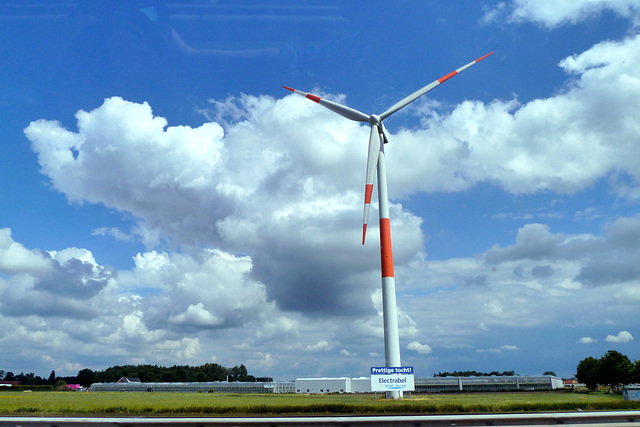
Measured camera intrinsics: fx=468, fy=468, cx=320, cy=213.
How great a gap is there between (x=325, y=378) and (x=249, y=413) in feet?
341

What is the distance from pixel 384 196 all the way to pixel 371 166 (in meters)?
4.46

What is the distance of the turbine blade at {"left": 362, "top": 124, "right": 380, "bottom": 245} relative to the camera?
61.7 metres

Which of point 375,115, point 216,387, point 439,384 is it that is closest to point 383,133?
point 375,115

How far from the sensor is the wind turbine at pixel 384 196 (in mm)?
58031

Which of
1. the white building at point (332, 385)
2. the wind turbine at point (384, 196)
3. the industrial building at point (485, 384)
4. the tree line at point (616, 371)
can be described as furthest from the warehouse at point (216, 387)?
the wind turbine at point (384, 196)

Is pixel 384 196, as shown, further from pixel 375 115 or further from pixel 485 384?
pixel 485 384

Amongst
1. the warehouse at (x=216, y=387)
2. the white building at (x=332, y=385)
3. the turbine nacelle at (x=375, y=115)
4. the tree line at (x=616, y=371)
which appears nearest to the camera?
the turbine nacelle at (x=375, y=115)

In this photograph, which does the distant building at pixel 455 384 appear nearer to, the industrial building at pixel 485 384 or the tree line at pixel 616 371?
the industrial building at pixel 485 384

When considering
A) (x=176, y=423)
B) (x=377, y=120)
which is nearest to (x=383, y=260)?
(x=377, y=120)

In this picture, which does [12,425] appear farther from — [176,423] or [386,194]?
[386,194]

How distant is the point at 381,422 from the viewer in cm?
2686

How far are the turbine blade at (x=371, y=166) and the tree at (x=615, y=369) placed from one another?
88.4 m

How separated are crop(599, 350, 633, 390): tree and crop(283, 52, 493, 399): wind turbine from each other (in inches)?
3277

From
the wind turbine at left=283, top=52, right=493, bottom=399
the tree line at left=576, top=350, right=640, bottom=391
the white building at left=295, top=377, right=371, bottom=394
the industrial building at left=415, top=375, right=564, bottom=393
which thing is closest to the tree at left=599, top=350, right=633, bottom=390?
the tree line at left=576, top=350, right=640, bottom=391
